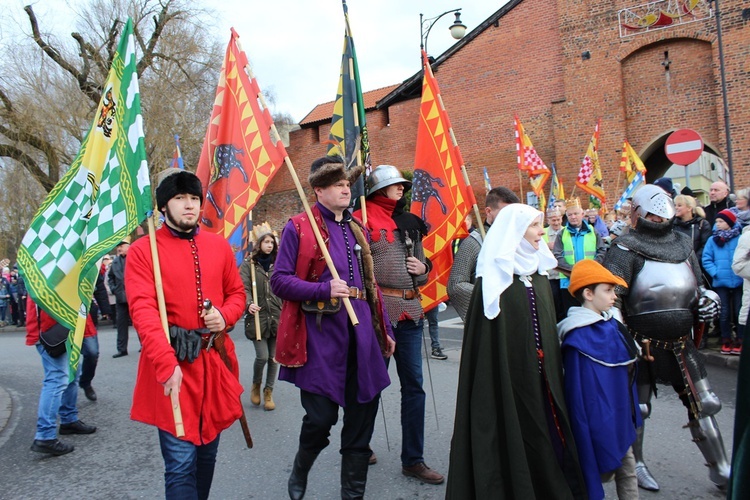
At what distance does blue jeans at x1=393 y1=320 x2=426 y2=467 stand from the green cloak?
2.90ft

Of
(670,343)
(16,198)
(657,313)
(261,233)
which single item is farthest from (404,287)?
(16,198)

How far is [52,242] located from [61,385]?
6.20ft

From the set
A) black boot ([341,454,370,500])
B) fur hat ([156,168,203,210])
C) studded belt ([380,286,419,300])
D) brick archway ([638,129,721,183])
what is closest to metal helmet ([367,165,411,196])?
studded belt ([380,286,419,300])

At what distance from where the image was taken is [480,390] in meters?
2.92

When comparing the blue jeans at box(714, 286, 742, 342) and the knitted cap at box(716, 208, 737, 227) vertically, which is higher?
the knitted cap at box(716, 208, 737, 227)

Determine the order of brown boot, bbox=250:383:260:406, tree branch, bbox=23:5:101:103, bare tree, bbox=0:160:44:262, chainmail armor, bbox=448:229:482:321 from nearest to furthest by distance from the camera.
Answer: chainmail armor, bbox=448:229:482:321 < brown boot, bbox=250:383:260:406 < tree branch, bbox=23:5:101:103 < bare tree, bbox=0:160:44:262

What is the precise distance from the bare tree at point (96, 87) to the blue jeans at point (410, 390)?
19.0 m

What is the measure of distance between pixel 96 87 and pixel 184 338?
2152 centimetres

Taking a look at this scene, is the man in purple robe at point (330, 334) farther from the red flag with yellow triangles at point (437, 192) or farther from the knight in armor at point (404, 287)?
the red flag with yellow triangles at point (437, 192)

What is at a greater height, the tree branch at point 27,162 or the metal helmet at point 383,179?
the tree branch at point 27,162

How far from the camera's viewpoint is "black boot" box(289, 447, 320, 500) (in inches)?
136

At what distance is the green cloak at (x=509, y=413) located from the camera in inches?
112

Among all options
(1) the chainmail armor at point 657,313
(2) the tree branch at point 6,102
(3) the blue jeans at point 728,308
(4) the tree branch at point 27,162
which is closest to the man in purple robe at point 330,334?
(1) the chainmail armor at point 657,313

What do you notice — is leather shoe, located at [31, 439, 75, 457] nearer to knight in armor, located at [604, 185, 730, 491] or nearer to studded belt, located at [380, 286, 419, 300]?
studded belt, located at [380, 286, 419, 300]
